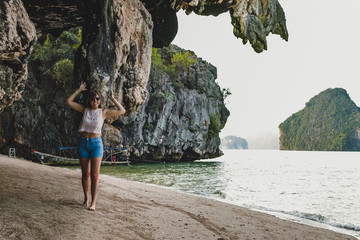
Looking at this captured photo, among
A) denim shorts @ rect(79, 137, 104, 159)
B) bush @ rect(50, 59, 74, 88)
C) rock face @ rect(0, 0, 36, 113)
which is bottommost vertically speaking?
denim shorts @ rect(79, 137, 104, 159)

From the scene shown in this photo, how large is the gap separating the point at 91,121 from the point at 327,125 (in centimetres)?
20435

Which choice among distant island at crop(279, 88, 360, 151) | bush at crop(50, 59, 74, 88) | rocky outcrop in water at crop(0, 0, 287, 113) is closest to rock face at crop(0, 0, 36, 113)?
rocky outcrop in water at crop(0, 0, 287, 113)

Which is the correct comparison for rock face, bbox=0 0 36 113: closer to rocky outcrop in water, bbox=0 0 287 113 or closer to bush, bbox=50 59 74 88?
rocky outcrop in water, bbox=0 0 287 113

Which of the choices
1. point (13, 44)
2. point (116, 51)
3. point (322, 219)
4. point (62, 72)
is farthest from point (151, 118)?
point (13, 44)

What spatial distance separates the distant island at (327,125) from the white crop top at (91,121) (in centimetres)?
19284

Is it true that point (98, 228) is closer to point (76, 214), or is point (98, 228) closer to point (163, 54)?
point (76, 214)

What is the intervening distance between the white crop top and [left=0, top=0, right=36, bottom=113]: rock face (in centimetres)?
228

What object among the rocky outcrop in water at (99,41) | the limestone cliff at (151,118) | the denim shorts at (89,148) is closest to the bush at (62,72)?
the limestone cliff at (151,118)

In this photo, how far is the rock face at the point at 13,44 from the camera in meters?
4.42

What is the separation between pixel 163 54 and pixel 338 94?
589ft

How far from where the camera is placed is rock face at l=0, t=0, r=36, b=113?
14.5 feet

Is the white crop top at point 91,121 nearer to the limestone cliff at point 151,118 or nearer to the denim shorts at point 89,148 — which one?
the denim shorts at point 89,148

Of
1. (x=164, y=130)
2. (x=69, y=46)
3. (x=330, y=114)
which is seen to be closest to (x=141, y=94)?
(x=69, y=46)

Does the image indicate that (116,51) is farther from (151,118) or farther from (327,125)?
(327,125)
